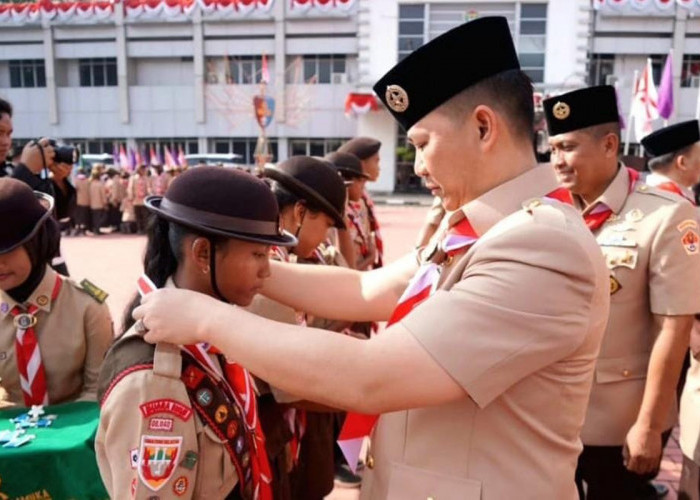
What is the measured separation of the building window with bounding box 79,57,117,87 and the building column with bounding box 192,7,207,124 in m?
4.67

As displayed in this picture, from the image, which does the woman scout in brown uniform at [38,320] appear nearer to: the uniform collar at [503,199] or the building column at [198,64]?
the uniform collar at [503,199]

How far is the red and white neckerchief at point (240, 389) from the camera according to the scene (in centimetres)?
158

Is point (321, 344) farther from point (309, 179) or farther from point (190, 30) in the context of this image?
point (190, 30)

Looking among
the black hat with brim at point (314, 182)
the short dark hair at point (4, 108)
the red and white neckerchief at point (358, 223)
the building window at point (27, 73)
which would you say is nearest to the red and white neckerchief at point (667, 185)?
the black hat with brim at point (314, 182)

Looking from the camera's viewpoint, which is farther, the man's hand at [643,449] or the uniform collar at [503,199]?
the man's hand at [643,449]

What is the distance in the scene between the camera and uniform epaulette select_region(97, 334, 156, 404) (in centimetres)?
146

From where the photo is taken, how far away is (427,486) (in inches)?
54.4

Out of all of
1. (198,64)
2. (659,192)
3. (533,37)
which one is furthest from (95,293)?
(198,64)

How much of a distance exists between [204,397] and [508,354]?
81 centimetres

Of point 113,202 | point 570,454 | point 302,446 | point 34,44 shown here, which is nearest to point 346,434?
point 570,454

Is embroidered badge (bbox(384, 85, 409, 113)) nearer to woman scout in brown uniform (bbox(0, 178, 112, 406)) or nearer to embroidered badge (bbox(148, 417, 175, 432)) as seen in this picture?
embroidered badge (bbox(148, 417, 175, 432))

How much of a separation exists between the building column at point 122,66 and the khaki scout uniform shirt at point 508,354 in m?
31.4

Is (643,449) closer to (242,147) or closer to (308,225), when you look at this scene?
(308,225)

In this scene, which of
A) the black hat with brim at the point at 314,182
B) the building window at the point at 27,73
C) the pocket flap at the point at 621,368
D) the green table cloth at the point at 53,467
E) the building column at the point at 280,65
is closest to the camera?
the green table cloth at the point at 53,467
